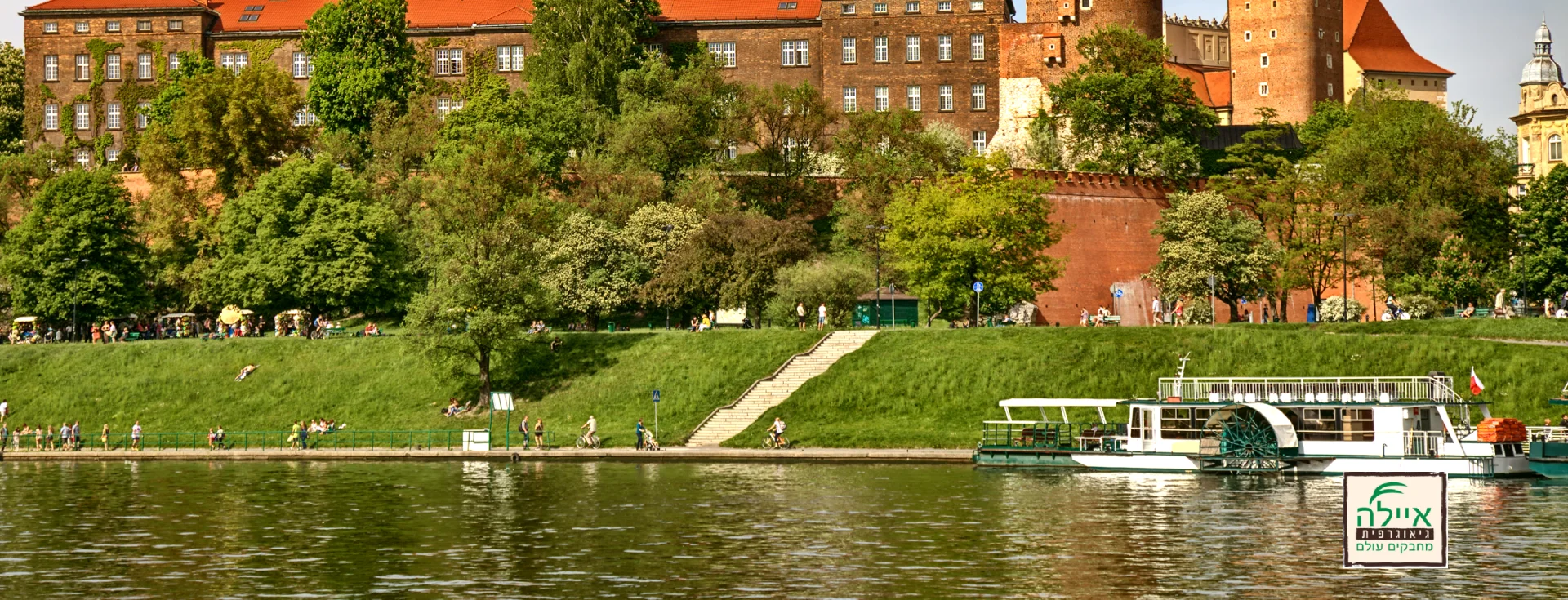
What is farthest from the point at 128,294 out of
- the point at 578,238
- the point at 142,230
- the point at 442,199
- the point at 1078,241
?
the point at 1078,241

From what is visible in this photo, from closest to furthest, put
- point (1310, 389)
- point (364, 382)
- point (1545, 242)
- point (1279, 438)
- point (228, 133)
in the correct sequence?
point (1279, 438), point (1310, 389), point (364, 382), point (1545, 242), point (228, 133)

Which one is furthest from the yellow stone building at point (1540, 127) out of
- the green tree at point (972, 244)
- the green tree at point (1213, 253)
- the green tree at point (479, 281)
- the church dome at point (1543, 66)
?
the green tree at point (479, 281)

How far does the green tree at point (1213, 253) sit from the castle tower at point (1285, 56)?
40.8 m

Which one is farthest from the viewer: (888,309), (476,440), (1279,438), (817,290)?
(888,309)

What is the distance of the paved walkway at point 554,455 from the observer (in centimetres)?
5847

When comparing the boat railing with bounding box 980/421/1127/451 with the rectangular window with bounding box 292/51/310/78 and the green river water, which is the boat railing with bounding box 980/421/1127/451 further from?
the rectangular window with bounding box 292/51/310/78

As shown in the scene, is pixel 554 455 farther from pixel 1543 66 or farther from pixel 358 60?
pixel 1543 66

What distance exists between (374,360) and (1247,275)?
4044 cm

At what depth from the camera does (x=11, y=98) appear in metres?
127

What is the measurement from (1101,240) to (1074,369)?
30990 mm

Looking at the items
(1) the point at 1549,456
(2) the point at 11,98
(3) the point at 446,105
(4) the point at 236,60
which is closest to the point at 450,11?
(3) the point at 446,105

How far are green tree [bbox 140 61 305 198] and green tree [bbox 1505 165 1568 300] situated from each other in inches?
2449

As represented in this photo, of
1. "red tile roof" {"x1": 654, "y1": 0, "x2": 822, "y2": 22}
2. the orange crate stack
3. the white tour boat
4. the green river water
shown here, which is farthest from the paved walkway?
"red tile roof" {"x1": 654, "y1": 0, "x2": 822, "y2": 22}

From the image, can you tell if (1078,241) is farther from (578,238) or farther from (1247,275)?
(578,238)
